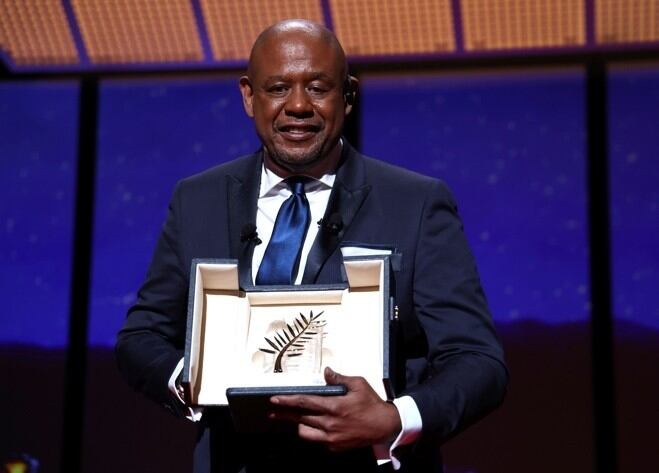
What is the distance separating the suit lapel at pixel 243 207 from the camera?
1.77m

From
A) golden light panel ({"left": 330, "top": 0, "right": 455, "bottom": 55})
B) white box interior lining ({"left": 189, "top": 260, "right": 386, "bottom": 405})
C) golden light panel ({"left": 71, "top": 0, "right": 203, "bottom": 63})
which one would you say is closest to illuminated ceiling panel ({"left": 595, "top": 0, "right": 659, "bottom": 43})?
golden light panel ({"left": 330, "top": 0, "right": 455, "bottom": 55})

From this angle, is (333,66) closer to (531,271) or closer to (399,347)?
(399,347)

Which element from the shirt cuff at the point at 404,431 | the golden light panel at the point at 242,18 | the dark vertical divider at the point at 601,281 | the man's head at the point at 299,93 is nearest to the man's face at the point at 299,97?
the man's head at the point at 299,93

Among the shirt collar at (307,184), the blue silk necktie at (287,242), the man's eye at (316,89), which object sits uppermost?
the man's eye at (316,89)

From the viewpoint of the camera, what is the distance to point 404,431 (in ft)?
5.02

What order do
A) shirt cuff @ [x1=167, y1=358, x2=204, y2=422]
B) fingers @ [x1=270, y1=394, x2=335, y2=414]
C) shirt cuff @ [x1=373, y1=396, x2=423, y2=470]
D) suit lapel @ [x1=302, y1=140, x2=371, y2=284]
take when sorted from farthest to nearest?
suit lapel @ [x1=302, y1=140, x2=371, y2=284] < shirt cuff @ [x1=167, y1=358, x2=204, y2=422] < shirt cuff @ [x1=373, y1=396, x2=423, y2=470] < fingers @ [x1=270, y1=394, x2=335, y2=414]

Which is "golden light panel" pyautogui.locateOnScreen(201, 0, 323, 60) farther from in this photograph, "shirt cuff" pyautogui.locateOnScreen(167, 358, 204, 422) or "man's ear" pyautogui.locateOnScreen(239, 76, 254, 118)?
"shirt cuff" pyautogui.locateOnScreen(167, 358, 204, 422)

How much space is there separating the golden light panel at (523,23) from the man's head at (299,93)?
67.9 inches

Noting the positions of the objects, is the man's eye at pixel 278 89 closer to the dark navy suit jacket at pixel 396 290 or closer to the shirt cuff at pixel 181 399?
the dark navy suit jacket at pixel 396 290

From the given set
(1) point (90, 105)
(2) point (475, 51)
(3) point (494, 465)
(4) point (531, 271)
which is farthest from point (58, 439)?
(2) point (475, 51)

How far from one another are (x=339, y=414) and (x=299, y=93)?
641 mm

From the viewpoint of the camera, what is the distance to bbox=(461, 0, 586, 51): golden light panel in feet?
11.3

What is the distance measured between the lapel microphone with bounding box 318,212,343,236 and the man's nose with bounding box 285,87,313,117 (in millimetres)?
188

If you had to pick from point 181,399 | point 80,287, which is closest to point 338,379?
point 181,399
